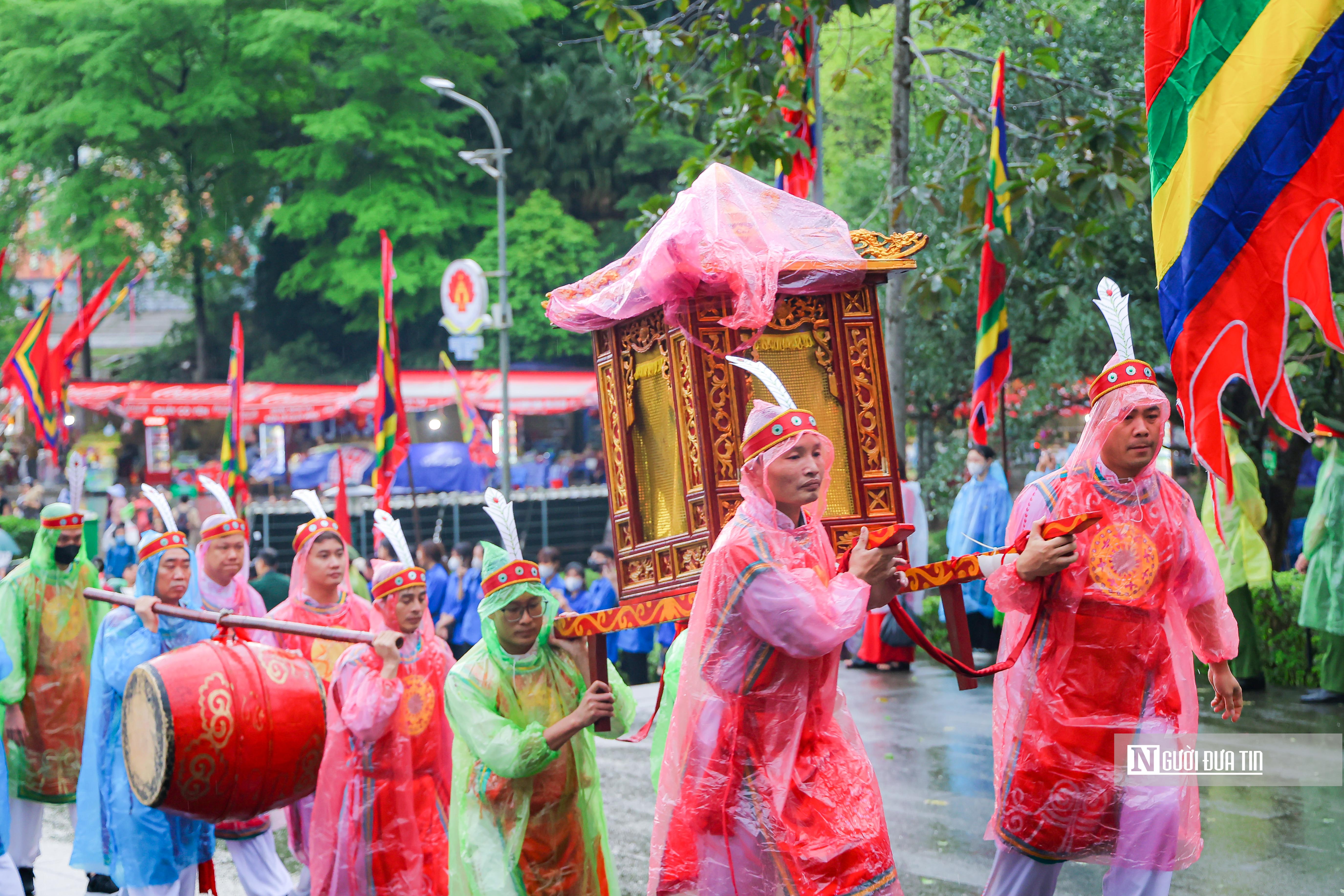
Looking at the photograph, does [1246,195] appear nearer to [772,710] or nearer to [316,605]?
[772,710]

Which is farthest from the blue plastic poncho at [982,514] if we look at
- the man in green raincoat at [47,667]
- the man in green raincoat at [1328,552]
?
the man in green raincoat at [47,667]

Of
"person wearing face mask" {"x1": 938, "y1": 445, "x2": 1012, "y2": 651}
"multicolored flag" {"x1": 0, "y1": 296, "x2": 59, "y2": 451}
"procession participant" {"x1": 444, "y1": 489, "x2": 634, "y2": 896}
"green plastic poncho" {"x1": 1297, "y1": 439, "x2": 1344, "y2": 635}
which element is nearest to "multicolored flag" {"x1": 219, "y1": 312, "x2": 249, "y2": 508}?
"multicolored flag" {"x1": 0, "y1": 296, "x2": 59, "y2": 451}

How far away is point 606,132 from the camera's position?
3072 cm

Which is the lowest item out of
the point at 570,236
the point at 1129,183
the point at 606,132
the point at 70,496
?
the point at 70,496

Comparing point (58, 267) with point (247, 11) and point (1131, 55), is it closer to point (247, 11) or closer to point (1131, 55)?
point (247, 11)

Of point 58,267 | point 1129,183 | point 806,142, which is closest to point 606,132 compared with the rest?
point 58,267

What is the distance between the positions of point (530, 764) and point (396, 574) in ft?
4.51

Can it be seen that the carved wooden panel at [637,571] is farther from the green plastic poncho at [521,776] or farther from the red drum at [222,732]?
the red drum at [222,732]

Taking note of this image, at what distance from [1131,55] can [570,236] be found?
690 inches

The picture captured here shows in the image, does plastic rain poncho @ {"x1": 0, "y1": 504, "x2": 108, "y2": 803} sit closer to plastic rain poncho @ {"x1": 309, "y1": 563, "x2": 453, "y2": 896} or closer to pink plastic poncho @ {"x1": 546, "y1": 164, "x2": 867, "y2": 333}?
plastic rain poncho @ {"x1": 309, "y1": 563, "x2": 453, "y2": 896}

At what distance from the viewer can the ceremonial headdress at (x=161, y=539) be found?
6.30 metres

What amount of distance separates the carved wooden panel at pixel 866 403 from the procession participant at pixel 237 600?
2879mm

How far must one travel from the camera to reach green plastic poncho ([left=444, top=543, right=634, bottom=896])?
476cm

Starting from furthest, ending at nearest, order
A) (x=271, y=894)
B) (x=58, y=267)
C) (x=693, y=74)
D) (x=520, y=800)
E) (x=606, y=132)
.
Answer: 1. (x=58, y=267)
2. (x=606, y=132)
3. (x=693, y=74)
4. (x=271, y=894)
5. (x=520, y=800)
